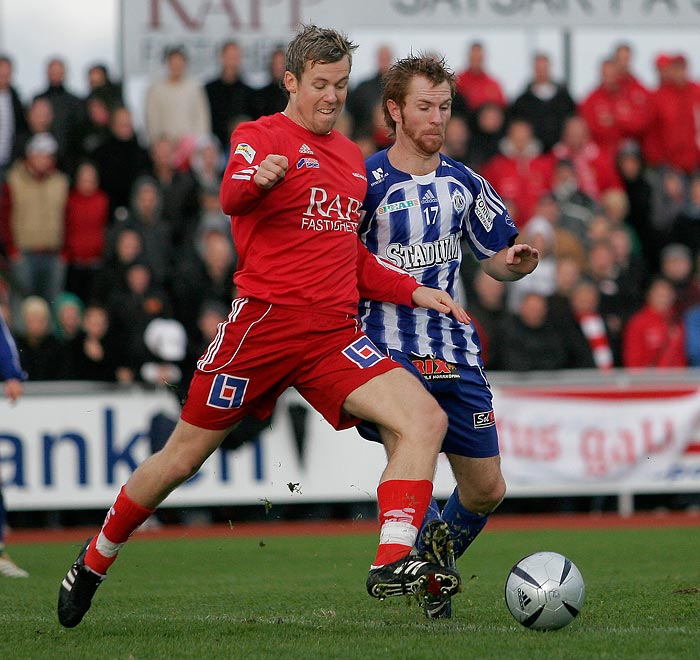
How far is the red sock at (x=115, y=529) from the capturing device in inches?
245

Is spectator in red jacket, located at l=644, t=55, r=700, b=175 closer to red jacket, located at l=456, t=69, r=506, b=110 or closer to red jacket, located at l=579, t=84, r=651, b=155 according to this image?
red jacket, located at l=579, t=84, r=651, b=155

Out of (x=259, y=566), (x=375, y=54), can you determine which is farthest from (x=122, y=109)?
(x=259, y=566)

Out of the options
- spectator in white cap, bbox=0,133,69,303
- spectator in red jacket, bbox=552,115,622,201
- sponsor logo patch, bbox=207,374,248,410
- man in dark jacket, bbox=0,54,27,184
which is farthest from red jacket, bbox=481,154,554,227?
sponsor logo patch, bbox=207,374,248,410

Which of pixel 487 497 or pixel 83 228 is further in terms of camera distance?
pixel 83 228

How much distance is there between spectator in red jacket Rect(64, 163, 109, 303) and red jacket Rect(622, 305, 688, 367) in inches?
222

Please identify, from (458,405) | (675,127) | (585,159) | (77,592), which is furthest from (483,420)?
(675,127)

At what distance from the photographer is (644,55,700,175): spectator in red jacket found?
1630 cm

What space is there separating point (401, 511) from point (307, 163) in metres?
1.62

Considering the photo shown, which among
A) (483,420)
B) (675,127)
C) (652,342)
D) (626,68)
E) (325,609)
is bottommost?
(325,609)

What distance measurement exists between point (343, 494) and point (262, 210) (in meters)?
7.19

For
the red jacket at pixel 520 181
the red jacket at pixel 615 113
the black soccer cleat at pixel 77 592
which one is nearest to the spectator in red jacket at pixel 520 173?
the red jacket at pixel 520 181

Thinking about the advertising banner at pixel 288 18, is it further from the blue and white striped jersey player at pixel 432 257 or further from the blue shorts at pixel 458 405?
the blue shorts at pixel 458 405

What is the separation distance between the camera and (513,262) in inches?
258

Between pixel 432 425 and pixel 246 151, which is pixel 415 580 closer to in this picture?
pixel 432 425
